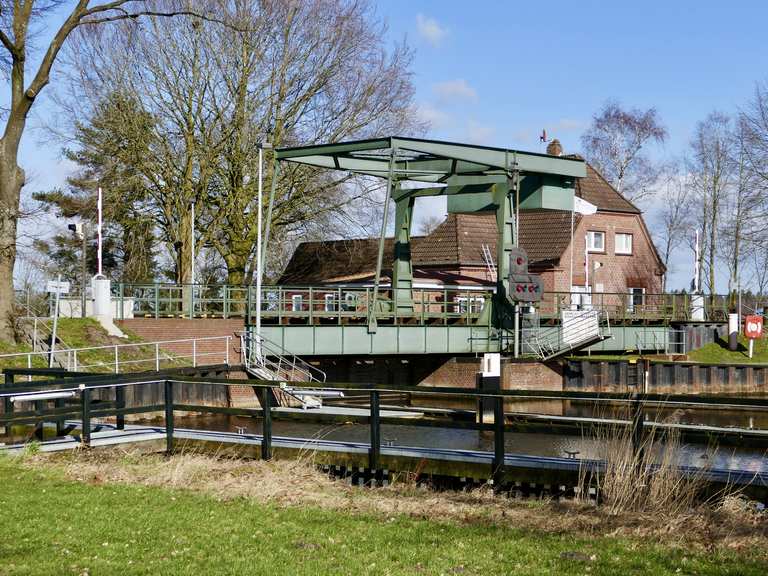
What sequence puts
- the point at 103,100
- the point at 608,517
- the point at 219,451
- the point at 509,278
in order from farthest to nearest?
1. the point at 103,100
2. the point at 509,278
3. the point at 219,451
4. the point at 608,517

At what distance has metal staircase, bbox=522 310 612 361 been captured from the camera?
32.9 meters

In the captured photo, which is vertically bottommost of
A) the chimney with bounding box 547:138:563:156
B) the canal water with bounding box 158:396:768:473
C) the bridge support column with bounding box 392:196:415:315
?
the canal water with bounding box 158:396:768:473

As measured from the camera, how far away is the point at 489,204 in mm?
30297

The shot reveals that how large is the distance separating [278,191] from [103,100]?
6891 mm

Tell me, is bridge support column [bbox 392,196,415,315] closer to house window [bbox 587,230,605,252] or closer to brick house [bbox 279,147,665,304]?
brick house [bbox 279,147,665,304]

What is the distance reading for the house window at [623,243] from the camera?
49.7 meters

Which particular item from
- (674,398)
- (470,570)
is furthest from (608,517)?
(470,570)

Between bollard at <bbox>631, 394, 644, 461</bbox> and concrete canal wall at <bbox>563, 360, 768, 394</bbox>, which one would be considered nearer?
bollard at <bbox>631, 394, 644, 461</bbox>

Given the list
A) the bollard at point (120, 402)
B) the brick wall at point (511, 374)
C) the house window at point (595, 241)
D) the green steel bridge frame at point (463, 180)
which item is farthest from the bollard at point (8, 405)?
the house window at point (595, 241)

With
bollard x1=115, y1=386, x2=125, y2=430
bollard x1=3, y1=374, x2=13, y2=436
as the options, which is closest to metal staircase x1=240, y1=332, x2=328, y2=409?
bollard x1=3, y1=374, x2=13, y2=436

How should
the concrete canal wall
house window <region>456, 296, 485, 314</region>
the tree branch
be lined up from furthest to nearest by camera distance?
1. the concrete canal wall
2. house window <region>456, 296, 485, 314</region>
3. the tree branch

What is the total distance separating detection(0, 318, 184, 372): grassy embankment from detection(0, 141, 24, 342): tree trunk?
97 cm

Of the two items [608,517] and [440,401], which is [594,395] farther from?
[440,401]

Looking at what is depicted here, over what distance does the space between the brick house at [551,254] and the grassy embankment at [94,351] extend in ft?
53.0
